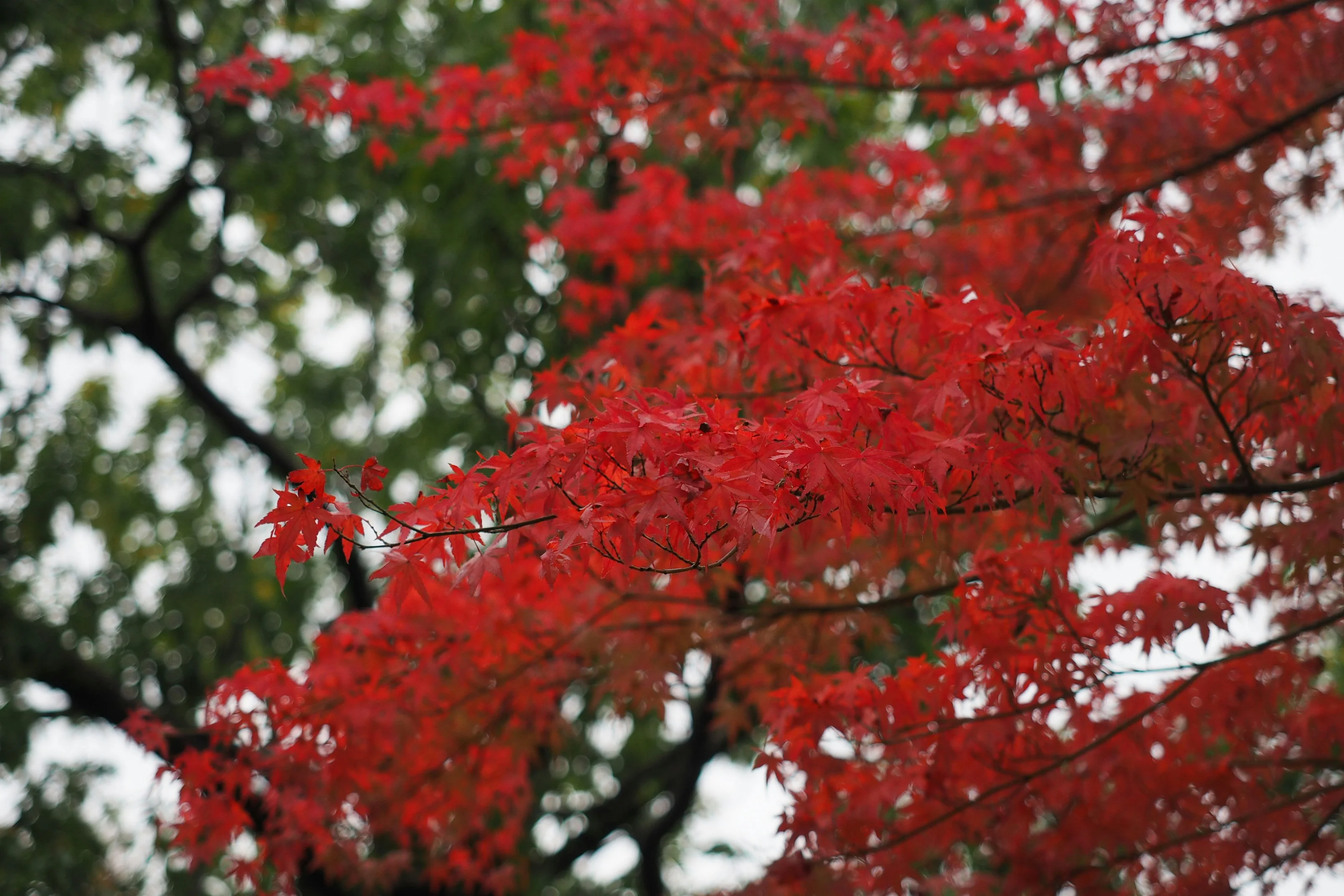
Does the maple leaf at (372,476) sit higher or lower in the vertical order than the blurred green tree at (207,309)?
lower

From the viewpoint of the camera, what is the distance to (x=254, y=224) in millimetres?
7762

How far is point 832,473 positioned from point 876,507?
14cm

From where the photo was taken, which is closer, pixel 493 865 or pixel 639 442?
pixel 639 442

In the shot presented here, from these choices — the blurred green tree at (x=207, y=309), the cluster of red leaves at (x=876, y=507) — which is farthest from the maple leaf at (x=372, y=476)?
the blurred green tree at (x=207, y=309)

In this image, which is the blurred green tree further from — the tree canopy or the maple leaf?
the maple leaf

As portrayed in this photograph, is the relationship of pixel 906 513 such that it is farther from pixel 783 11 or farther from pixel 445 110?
pixel 783 11

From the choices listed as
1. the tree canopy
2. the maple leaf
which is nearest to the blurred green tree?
the tree canopy

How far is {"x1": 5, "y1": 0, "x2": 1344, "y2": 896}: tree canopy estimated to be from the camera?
2389 millimetres

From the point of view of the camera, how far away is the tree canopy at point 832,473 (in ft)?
7.84

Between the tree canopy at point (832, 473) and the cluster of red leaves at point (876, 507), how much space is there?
2 cm

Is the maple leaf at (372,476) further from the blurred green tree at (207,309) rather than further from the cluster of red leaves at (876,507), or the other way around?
the blurred green tree at (207,309)

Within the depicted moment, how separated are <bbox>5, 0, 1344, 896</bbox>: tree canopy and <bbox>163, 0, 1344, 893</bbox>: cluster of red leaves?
2 centimetres

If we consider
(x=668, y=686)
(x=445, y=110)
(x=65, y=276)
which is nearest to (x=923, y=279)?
(x=445, y=110)

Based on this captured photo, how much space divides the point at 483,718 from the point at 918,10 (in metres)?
4.92
